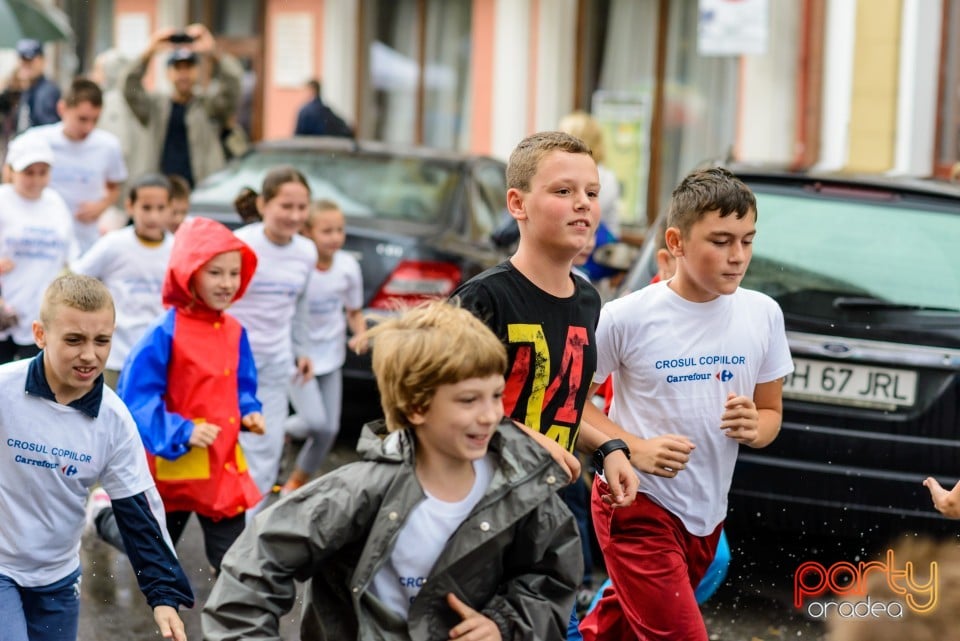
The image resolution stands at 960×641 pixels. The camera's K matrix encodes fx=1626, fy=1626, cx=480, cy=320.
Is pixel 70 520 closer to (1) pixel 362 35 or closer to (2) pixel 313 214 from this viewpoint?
(2) pixel 313 214

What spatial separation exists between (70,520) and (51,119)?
9.78 metres

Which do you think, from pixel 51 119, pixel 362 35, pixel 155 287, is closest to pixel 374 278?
pixel 155 287

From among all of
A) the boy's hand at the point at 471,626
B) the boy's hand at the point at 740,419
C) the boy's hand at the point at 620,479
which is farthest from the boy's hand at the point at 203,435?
the boy's hand at the point at 471,626

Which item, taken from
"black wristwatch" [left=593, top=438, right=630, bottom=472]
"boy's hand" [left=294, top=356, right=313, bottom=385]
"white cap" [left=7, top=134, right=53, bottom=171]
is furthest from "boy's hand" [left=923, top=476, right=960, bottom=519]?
"white cap" [left=7, top=134, right=53, bottom=171]

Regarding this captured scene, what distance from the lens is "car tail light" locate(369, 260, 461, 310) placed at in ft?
30.2

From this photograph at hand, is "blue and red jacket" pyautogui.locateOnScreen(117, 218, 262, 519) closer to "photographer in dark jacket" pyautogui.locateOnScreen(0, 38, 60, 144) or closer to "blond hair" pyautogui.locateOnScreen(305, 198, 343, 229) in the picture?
"blond hair" pyautogui.locateOnScreen(305, 198, 343, 229)

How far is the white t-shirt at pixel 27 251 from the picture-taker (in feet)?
27.9

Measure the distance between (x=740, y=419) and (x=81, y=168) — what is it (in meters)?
6.74

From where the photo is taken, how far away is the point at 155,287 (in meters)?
7.81

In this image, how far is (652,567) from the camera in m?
4.71

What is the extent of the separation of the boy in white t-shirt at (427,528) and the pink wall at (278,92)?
17.9 m

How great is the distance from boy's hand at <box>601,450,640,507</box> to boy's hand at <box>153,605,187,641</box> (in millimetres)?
1213

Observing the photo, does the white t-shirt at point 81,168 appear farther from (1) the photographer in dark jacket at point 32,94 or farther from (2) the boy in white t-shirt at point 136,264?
(1) the photographer in dark jacket at point 32,94

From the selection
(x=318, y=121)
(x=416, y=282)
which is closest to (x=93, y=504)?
(x=416, y=282)
